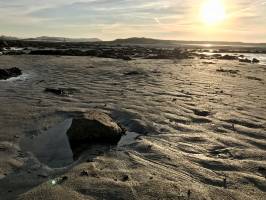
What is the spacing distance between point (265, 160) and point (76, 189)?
3.06 metres

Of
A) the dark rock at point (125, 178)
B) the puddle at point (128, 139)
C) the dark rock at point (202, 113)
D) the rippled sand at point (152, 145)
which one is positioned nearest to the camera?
the rippled sand at point (152, 145)

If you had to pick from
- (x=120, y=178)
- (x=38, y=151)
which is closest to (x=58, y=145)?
(x=38, y=151)

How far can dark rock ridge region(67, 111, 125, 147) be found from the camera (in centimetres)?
711

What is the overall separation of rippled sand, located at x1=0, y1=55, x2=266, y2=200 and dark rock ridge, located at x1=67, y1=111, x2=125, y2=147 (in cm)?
33

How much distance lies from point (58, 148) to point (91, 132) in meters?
0.61

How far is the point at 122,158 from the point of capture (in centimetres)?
633

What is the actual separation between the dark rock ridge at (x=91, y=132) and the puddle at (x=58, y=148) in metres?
0.12

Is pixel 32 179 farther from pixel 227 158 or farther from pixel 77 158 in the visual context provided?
pixel 227 158

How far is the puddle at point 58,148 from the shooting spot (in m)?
6.43

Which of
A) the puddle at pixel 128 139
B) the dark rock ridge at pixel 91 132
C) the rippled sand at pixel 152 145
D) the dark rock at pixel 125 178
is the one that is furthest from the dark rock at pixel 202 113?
the dark rock at pixel 125 178

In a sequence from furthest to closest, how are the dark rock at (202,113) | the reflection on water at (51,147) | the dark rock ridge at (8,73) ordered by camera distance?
the dark rock ridge at (8,73)
the dark rock at (202,113)
the reflection on water at (51,147)

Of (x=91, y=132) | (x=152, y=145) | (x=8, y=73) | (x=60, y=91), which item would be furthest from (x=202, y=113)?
(x=8, y=73)

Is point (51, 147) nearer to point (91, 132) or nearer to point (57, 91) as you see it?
point (91, 132)

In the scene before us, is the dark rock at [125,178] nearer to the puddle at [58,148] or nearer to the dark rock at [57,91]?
the puddle at [58,148]
